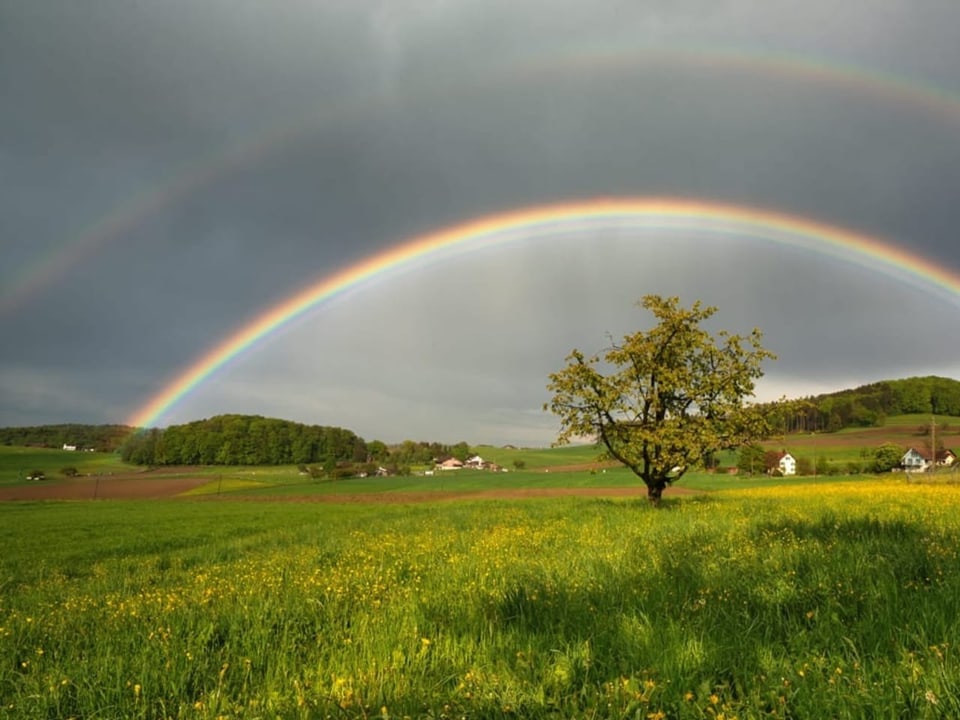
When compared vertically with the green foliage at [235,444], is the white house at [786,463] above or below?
below

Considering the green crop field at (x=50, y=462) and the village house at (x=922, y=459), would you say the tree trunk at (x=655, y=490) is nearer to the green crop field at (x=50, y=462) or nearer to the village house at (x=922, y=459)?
the village house at (x=922, y=459)

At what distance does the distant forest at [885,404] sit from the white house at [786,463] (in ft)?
76.1

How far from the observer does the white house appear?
388ft

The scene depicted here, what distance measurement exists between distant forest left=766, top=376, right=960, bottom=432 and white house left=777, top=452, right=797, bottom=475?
2320cm

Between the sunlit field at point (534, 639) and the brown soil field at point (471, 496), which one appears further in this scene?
the brown soil field at point (471, 496)

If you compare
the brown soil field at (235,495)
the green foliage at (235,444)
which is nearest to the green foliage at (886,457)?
the brown soil field at (235,495)

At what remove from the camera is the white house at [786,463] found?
118125mm

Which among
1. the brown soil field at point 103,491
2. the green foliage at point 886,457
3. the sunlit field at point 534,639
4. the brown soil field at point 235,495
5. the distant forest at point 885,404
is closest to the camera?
the sunlit field at point 534,639

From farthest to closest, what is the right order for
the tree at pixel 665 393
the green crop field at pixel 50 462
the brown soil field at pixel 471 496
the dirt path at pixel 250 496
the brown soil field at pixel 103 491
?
the green crop field at pixel 50 462, the brown soil field at pixel 103 491, the dirt path at pixel 250 496, the brown soil field at pixel 471 496, the tree at pixel 665 393

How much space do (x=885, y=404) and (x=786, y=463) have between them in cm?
5078

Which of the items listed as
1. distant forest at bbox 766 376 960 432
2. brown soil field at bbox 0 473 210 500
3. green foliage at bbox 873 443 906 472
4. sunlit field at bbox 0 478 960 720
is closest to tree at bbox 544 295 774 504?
sunlit field at bbox 0 478 960 720

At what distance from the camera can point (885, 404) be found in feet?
487

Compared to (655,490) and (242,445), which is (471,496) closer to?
(655,490)

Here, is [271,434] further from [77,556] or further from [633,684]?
[633,684]
